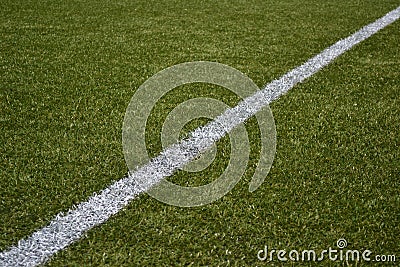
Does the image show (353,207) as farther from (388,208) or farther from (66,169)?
(66,169)

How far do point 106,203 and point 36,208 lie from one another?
0.24 meters

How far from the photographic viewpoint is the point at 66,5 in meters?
4.46

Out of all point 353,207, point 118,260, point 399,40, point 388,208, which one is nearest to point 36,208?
point 118,260

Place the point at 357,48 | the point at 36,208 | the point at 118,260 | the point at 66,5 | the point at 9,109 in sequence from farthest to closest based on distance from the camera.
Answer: the point at 66,5 → the point at 357,48 → the point at 9,109 → the point at 36,208 → the point at 118,260

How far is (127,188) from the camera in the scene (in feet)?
Result: 6.40

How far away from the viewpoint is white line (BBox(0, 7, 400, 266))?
163 centimetres

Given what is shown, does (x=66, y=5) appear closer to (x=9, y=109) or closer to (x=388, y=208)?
(x=9, y=109)

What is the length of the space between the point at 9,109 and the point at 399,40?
267cm

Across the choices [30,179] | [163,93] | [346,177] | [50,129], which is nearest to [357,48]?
[163,93]

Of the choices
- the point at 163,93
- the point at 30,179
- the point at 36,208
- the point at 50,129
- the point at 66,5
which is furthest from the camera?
the point at 66,5

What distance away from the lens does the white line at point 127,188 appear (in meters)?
1.63

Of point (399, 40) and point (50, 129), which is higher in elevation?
point (50, 129)

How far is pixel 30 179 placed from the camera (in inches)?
77.6

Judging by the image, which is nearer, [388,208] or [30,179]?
[388,208]
